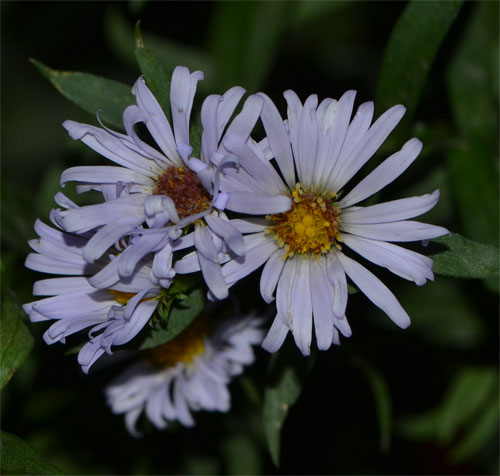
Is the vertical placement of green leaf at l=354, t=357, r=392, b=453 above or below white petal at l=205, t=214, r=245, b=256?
below

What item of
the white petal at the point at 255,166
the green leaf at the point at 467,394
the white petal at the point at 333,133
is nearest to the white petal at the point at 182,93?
the white petal at the point at 255,166

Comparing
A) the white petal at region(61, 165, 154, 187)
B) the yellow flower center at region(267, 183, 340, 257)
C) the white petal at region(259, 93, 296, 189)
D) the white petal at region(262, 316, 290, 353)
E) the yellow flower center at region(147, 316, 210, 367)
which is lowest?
the yellow flower center at region(147, 316, 210, 367)

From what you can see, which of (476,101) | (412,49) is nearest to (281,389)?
(412,49)

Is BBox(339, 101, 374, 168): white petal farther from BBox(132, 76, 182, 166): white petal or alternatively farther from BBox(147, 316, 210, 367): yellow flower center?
BBox(147, 316, 210, 367): yellow flower center

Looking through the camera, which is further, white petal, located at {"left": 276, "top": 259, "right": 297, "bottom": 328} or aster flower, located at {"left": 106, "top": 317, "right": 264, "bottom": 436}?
aster flower, located at {"left": 106, "top": 317, "right": 264, "bottom": 436}

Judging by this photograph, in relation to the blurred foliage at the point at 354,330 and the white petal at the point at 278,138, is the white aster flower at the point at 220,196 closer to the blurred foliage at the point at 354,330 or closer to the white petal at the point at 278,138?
the white petal at the point at 278,138

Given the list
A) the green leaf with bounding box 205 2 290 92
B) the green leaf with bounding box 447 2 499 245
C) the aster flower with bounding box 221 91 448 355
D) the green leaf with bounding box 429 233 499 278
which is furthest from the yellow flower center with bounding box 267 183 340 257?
the green leaf with bounding box 205 2 290 92

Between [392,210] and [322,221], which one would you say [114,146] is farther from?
[392,210]
